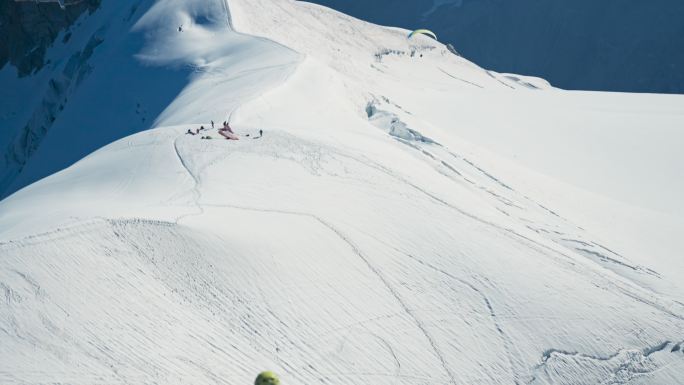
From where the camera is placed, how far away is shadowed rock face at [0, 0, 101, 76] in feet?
147

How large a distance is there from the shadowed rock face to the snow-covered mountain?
59432 millimetres

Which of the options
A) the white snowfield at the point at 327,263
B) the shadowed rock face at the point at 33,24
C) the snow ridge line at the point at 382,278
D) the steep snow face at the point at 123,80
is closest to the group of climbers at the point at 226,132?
the white snowfield at the point at 327,263

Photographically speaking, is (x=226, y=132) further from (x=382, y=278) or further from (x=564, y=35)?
(x=564, y=35)

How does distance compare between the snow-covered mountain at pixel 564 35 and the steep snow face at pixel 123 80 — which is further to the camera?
the snow-covered mountain at pixel 564 35

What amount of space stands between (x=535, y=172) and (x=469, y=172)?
4.51 m

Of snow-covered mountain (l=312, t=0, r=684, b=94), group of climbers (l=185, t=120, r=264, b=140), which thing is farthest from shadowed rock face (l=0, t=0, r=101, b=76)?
snow-covered mountain (l=312, t=0, r=684, b=94)

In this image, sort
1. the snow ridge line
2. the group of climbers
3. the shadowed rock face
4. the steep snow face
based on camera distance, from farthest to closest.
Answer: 1. the shadowed rock face
2. the steep snow face
3. the group of climbers
4. the snow ridge line

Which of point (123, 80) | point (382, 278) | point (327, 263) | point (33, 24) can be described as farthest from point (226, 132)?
point (33, 24)

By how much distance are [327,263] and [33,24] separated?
127 ft

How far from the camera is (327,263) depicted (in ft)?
44.8

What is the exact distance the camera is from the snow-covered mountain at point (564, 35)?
88.2m

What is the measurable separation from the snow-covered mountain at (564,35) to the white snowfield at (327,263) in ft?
229

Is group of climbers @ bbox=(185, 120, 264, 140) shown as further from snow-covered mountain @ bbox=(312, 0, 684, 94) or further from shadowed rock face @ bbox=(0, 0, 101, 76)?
snow-covered mountain @ bbox=(312, 0, 684, 94)

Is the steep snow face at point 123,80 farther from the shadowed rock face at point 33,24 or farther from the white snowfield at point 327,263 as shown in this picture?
the white snowfield at point 327,263
